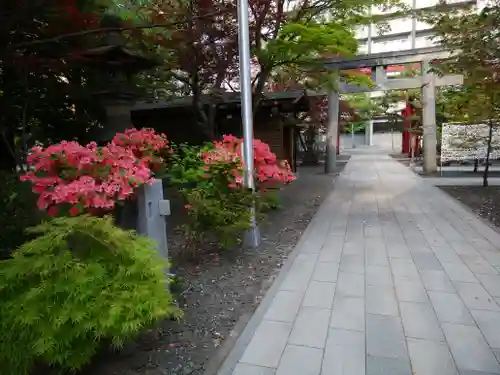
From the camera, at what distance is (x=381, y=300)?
2.85 m

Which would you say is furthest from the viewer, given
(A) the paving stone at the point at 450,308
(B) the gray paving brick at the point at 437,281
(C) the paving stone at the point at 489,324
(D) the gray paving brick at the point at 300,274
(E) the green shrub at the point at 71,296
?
(D) the gray paving brick at the point at 300,274

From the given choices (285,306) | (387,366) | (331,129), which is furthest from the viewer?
(331,129)

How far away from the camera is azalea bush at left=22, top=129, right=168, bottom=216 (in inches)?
83.3

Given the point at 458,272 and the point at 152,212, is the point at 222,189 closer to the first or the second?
the point at 152,212

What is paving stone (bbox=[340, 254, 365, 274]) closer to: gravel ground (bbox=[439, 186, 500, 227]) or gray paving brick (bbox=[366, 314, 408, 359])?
gray paving brick (bbox=[366, 314, 408, 359])

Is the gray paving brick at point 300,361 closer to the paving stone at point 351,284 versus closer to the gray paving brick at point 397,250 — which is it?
the paving stone at point 351,284

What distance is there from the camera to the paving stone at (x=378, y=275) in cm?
322

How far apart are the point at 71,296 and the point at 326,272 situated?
2593 millimetres

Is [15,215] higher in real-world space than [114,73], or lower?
lower

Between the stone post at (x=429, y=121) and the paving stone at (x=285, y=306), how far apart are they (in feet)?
35.0

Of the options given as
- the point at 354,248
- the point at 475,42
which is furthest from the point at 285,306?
the point at 475,42

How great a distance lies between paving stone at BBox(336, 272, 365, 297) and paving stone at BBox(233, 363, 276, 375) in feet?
4.01

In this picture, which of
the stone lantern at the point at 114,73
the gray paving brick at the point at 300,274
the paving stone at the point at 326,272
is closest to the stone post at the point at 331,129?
the gray paving brick at the point at 300,274

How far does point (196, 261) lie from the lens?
386 centimetres
